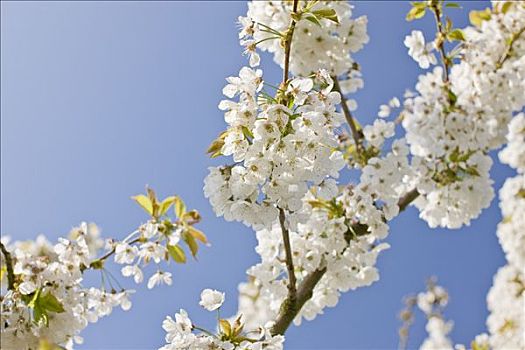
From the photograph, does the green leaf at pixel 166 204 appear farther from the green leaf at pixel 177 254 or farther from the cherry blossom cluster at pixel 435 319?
the cherry blossom cluster at pixel 435 319

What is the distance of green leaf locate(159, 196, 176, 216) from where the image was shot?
2916 millimetres

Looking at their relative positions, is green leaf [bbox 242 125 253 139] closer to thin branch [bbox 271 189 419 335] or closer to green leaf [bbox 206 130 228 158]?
green leaf [bbox 206 130 228 158]

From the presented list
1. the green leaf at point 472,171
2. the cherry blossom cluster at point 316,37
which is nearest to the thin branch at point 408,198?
the green leaf at point 472,171

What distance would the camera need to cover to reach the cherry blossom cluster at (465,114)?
12.2 feet

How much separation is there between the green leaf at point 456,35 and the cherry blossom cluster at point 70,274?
203 centimetres

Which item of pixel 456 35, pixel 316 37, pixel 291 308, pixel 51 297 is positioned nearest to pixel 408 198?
pixel 456 35

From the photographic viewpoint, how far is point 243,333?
2.00 m

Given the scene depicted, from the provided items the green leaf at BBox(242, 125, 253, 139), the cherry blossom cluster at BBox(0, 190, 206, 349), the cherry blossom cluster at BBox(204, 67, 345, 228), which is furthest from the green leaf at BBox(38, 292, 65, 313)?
the green leaf at BBox(242, 125, 253, 139)

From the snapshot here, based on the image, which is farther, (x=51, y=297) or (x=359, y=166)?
(x=359, y=166)

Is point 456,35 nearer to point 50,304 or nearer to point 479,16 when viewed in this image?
point 479,16

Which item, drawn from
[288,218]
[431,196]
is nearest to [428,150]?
[431,196]

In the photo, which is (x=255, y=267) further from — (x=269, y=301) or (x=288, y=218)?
(x=288, y=218)

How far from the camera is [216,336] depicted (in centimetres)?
193

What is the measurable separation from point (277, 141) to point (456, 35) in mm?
2339
